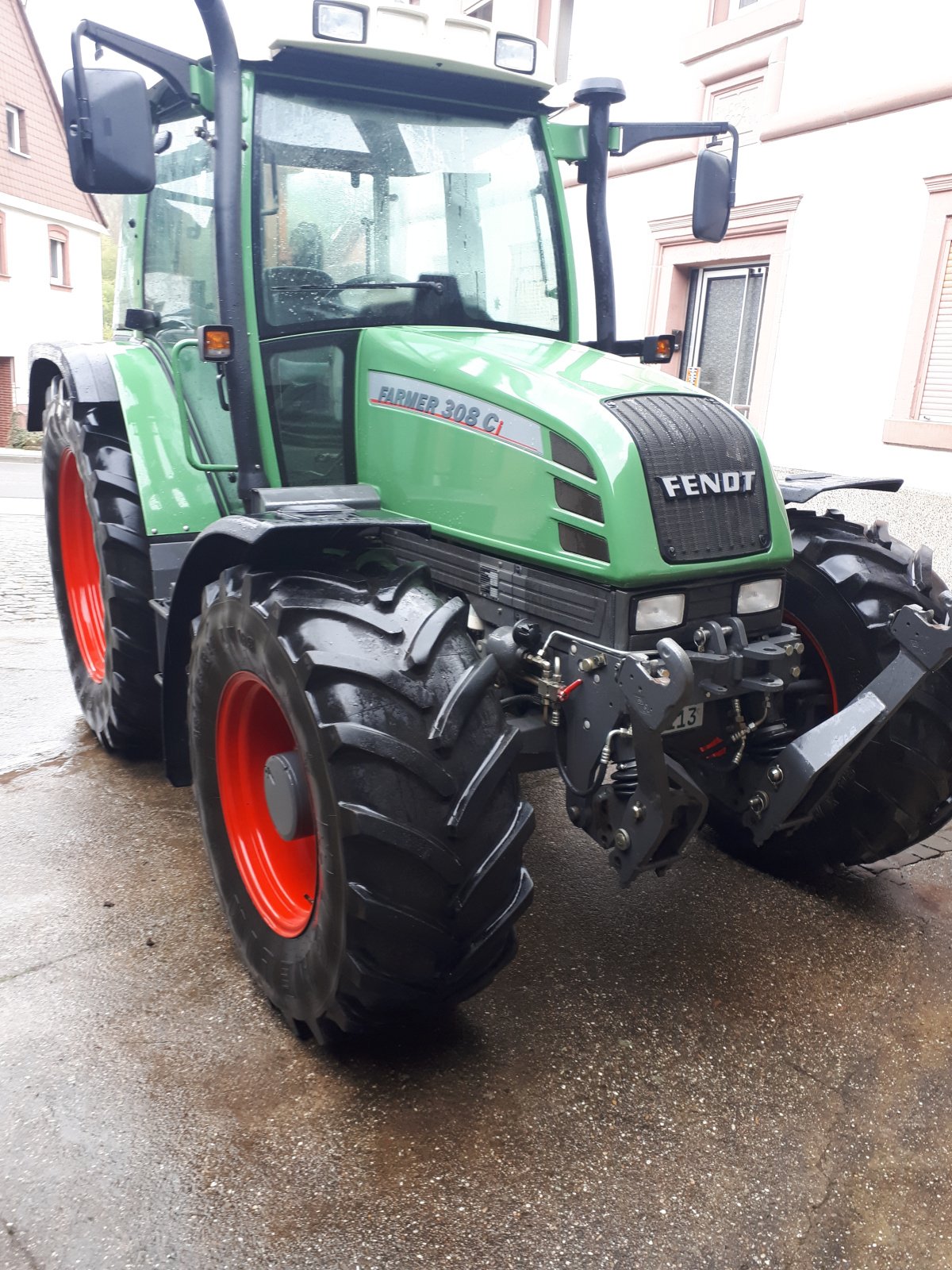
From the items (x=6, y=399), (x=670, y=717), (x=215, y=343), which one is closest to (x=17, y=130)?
(x=6, y=399)

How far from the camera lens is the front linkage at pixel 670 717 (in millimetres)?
2248

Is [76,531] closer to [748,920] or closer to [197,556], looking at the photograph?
[197,556]

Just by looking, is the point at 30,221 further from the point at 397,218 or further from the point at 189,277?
the point at 397,218

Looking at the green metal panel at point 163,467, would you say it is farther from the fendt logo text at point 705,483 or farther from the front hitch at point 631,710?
the fendt logo text at point 705,483

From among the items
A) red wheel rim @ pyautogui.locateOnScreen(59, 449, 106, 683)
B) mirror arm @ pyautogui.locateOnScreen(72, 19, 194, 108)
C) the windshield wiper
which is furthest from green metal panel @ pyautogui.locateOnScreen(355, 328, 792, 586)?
red wheel rim @ pyautogui.locateOnScreen(59, 449, 106, 683)

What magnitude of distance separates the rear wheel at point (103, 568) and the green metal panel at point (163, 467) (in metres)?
0.15

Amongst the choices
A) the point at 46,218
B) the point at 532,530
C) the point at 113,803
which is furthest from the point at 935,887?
the point at 46,218

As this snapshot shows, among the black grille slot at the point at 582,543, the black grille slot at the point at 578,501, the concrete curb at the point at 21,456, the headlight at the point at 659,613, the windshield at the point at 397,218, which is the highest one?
the windshield at the point at 397,218

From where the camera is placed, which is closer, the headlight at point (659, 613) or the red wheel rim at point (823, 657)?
the headlight at point (659, 613)

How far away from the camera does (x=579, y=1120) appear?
2252 millimetres

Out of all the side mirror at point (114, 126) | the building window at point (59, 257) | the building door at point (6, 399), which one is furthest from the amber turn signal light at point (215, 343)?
the building window at point (59, 257)

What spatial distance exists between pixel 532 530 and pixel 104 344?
2.40 m

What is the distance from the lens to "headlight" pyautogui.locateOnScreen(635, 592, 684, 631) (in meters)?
2.38

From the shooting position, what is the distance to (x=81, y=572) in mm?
4598
